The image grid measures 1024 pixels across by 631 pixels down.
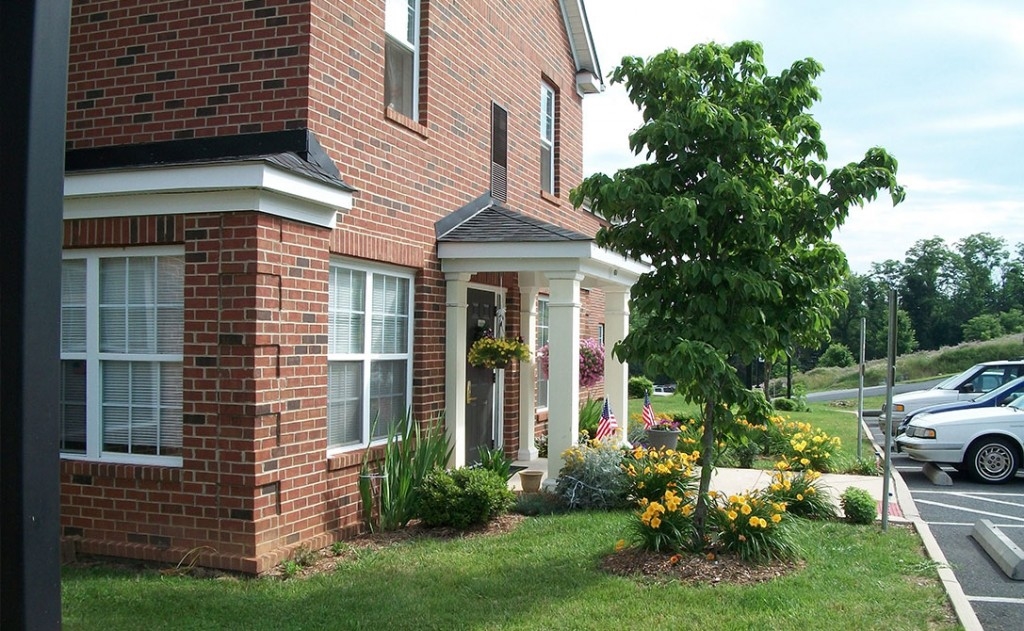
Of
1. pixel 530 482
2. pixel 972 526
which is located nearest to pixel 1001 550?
pixel 972 526

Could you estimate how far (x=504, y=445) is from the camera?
12695 mm

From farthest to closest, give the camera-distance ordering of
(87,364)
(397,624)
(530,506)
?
(530,506) → (87,364) → (397,624)

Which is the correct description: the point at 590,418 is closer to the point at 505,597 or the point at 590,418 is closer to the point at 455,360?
the point at 455,360

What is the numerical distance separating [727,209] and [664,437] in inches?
240

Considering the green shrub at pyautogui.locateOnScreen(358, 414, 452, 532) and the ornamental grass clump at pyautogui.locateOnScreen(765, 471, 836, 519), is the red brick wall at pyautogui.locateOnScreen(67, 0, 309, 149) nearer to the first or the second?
the green shrub at pyautogui.locateOnScreen(358, 414, 452, 532)

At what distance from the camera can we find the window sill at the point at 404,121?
29.9 ft

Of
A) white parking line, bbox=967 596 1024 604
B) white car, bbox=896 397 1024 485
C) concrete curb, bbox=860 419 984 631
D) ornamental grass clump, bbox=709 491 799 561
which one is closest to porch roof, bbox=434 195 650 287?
ornamental grass clump, bbox=709 491 799 561

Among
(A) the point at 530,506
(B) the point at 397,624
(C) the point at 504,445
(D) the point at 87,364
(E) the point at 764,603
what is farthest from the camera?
(C) the point at 504,445

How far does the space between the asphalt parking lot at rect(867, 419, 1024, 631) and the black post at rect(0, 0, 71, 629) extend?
20.6 feet

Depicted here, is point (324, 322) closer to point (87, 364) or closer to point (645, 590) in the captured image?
point (87, 364)

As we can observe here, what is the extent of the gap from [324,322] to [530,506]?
3.18m

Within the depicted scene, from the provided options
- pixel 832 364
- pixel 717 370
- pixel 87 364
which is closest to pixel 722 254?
pixel 717 370

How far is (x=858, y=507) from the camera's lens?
9.16 m

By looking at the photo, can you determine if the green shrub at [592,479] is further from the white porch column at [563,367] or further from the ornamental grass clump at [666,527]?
the ornamental grass clump at [666,527]
